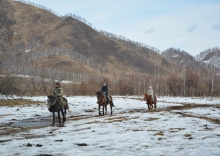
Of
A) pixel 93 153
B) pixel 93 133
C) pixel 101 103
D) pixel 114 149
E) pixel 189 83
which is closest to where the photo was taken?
pixel 93 153

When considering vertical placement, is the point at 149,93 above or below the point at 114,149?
Result: above

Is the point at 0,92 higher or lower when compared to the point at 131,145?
higher

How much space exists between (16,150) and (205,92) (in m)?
138

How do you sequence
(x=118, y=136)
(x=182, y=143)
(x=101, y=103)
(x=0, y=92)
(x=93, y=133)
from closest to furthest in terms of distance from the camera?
(x=182, y=143)
(x=118, y=136)
(x=93, y=133)
(x=101, y=103)
(x=0, y=92)

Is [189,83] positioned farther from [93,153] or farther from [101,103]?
[93,153]

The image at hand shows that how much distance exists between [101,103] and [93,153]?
20339 mm

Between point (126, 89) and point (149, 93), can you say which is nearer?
point (149, 93)

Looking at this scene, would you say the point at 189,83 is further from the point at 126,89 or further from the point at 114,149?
the point at 114,149

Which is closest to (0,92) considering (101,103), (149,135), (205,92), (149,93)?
(101,103)

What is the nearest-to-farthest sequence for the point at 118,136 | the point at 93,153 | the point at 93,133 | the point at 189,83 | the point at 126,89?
the point at 93,153 < the point at 118,136 < the point at 93,133 < the point at 126,89 < the point at 189,83

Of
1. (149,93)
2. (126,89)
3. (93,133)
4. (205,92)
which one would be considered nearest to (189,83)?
(205,92)

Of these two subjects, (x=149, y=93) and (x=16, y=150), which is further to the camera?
(x=149, y=93)

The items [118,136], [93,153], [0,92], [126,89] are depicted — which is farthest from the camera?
[126,89]

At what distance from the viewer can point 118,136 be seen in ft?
54.3
